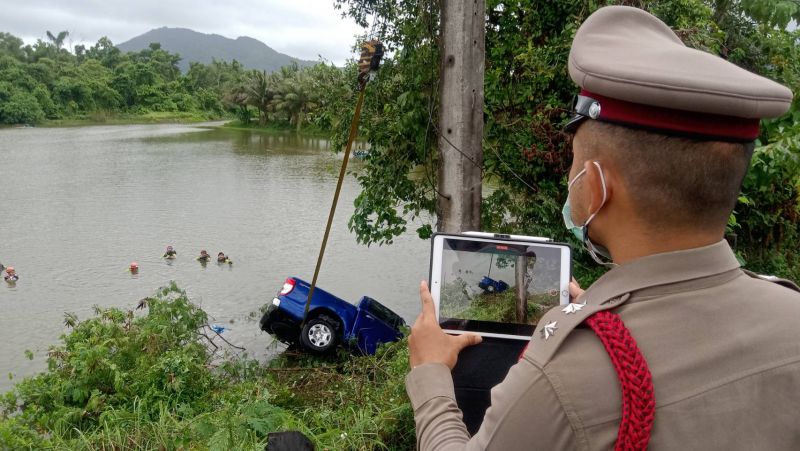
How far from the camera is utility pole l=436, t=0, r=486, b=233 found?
369 centimetres

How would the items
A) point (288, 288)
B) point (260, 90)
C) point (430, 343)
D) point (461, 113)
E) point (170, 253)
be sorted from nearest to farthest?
point (430, 343), point (461, 113), point (288, 288), point (170, 253), point (260, 90)

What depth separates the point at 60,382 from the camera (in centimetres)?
546

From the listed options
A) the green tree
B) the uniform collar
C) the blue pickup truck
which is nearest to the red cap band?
the uniform collar

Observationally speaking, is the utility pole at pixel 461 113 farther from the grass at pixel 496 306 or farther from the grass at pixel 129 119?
the grass at pixel 129 119

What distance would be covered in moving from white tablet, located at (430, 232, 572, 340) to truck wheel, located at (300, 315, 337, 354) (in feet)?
17.3

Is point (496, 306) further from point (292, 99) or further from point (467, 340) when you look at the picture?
point (292, 99)

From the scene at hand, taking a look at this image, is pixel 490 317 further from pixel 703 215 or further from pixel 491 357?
pixel 703 215

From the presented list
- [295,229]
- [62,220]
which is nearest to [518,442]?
[295,229]

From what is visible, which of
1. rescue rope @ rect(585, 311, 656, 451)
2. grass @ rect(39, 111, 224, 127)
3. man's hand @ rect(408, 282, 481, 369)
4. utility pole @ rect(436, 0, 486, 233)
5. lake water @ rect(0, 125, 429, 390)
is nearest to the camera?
rescue rope @ rect(585, 311, 656, 451)

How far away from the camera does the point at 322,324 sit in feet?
23.2

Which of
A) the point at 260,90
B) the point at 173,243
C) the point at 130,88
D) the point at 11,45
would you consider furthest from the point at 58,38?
the point at 173,243

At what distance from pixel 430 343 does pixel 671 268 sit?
24.9 inches

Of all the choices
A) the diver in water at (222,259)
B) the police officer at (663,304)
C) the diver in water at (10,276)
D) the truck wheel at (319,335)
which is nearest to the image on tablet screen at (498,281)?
the police officer at (663,304)

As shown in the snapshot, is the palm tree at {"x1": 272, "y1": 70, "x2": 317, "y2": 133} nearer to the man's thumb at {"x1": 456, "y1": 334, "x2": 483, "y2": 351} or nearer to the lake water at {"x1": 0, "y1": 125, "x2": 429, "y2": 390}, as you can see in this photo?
the lake water at {"x1": 0, "y1": 125, "x2": 429, "y2": 390}
